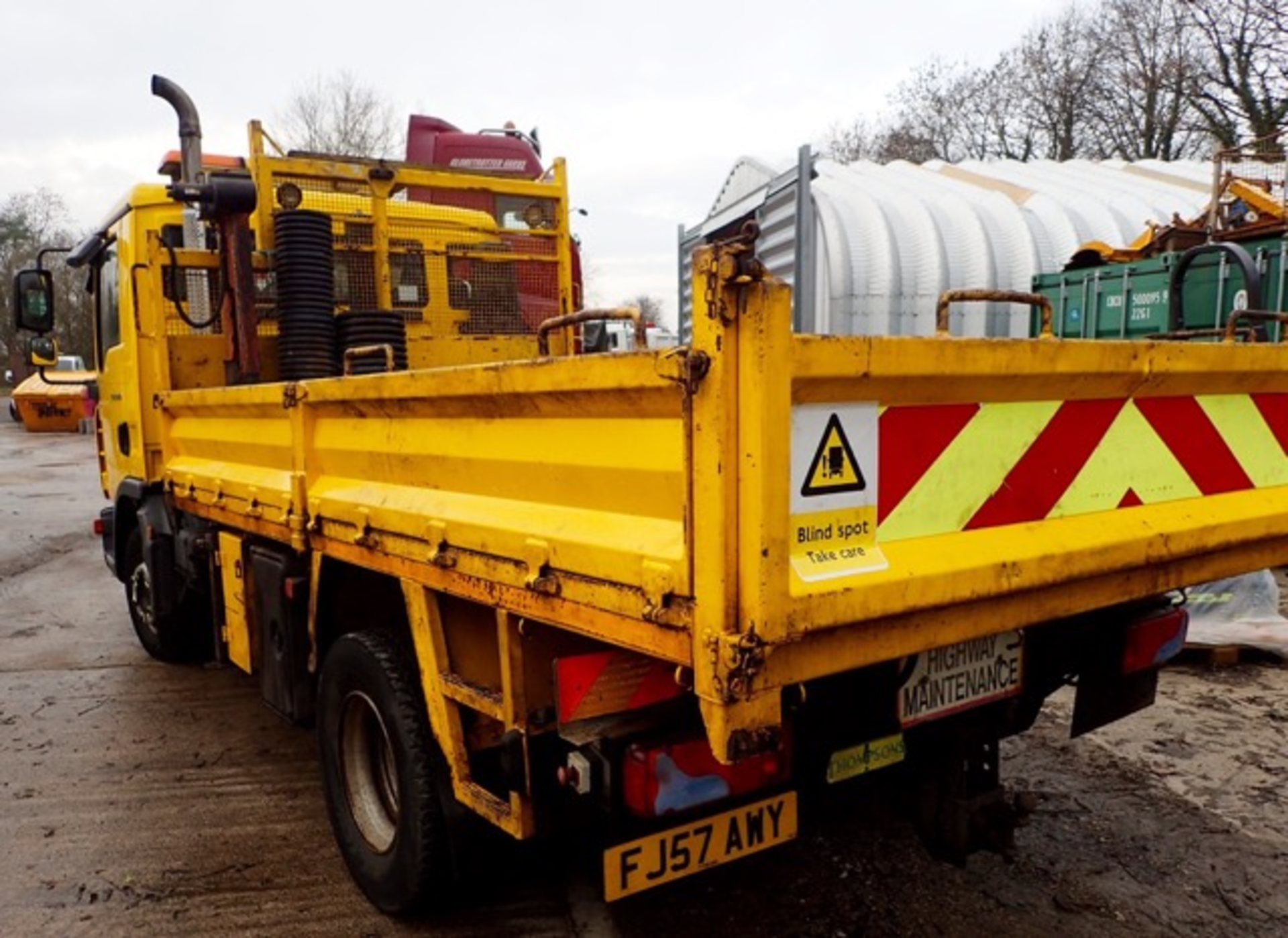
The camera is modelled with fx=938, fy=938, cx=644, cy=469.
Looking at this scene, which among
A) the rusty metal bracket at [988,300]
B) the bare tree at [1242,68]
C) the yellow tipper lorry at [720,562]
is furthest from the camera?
the bare tree at [1242,68]

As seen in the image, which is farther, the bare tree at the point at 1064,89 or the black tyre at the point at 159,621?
the bare tree at the point at 1064,89

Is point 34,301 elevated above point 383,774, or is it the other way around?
point 34,301

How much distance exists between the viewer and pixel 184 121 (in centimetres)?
441

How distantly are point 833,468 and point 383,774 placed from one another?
1.97 meters

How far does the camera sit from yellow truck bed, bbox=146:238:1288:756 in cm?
157

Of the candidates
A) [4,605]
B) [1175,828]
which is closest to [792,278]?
[1175,828]

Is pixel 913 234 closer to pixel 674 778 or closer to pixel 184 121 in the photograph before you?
pixel 184 121

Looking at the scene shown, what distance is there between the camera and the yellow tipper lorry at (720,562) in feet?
5.28

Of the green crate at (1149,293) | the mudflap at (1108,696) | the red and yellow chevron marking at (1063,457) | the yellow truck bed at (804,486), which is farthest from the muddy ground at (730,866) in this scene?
the green crate at (1149,293)

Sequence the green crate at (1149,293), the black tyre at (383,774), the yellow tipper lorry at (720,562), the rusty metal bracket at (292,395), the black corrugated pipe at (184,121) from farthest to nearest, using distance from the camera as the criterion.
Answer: the green crate at (1149,293) → the black corrugated pipe at (184,121) → the rusty metal bracket at (292,395) → the black tyre at (383,774) → the yellow tipper lorry at (720,562)

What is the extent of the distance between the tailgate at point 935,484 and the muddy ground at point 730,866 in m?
1.13

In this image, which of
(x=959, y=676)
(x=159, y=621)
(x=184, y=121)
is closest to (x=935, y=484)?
(x=959, y=676)

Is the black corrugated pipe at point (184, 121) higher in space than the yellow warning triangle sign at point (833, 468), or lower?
higher

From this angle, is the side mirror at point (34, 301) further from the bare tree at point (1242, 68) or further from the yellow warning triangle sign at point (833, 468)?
the bare tree at point (1242, 68)
